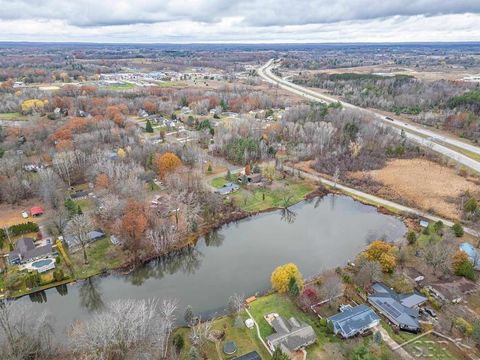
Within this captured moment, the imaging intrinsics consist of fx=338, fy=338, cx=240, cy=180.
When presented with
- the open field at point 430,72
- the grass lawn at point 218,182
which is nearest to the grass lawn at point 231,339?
the grass lawn at point 218,182

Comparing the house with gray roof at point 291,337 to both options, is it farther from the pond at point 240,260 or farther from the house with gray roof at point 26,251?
the house with gray roof at point 26,251

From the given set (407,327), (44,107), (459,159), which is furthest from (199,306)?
(44,107)

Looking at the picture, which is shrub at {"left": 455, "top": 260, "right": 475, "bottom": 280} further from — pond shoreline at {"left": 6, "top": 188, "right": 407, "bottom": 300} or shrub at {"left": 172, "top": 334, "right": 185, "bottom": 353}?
shrub at {"left": 172, "top": 334, "right": 185, "bottom": 353}

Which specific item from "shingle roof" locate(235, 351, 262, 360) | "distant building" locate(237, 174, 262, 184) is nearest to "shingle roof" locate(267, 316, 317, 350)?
"shingle roof" locate(235, 351, 262, 360)

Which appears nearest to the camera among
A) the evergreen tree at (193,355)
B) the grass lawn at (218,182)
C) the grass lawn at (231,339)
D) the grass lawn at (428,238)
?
the evergreen tree at (193,355)

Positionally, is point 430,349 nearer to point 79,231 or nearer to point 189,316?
point 189,316

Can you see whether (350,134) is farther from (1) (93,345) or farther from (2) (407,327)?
(1) (93,345)
